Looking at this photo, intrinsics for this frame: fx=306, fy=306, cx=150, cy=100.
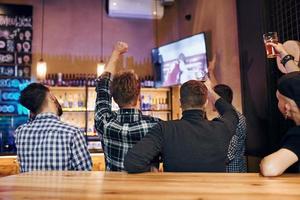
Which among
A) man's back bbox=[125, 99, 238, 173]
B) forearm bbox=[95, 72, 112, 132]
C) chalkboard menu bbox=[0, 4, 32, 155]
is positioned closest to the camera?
man's back bbox=[125, 99, 238, 173]

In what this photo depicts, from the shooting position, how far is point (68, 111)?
17.8 feet

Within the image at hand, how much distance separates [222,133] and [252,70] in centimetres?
172

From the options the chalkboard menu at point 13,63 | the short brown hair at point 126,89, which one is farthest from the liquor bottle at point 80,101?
the short brown hair at point 126,89

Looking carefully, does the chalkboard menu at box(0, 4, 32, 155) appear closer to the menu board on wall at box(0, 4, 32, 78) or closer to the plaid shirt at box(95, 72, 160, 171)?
the menu board on wall at box(0, 4, 32, 78)

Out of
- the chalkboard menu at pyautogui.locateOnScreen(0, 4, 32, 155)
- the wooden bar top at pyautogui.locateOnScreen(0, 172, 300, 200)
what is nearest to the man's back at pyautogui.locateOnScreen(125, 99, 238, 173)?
the wooden bar top at pyautogui.locateOnScreen(0, 172, 300, 200)

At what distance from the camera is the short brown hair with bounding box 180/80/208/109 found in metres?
1.62

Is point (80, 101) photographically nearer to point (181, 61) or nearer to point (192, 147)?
point (181, 61)

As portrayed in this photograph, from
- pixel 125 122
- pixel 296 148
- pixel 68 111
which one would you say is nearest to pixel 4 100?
pixel 68 111

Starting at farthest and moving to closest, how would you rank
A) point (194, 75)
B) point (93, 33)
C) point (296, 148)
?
point (93, 33), point (194, 75), point (296, 148)

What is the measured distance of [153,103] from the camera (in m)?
5.75

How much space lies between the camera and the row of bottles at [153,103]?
18.7ft

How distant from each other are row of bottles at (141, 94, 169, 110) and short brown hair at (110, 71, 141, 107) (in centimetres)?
392

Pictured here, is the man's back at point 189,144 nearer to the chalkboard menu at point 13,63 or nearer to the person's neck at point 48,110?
the person's neck at point 48,110

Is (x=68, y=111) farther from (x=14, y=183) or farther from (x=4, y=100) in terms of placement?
(x=14, y=183)
